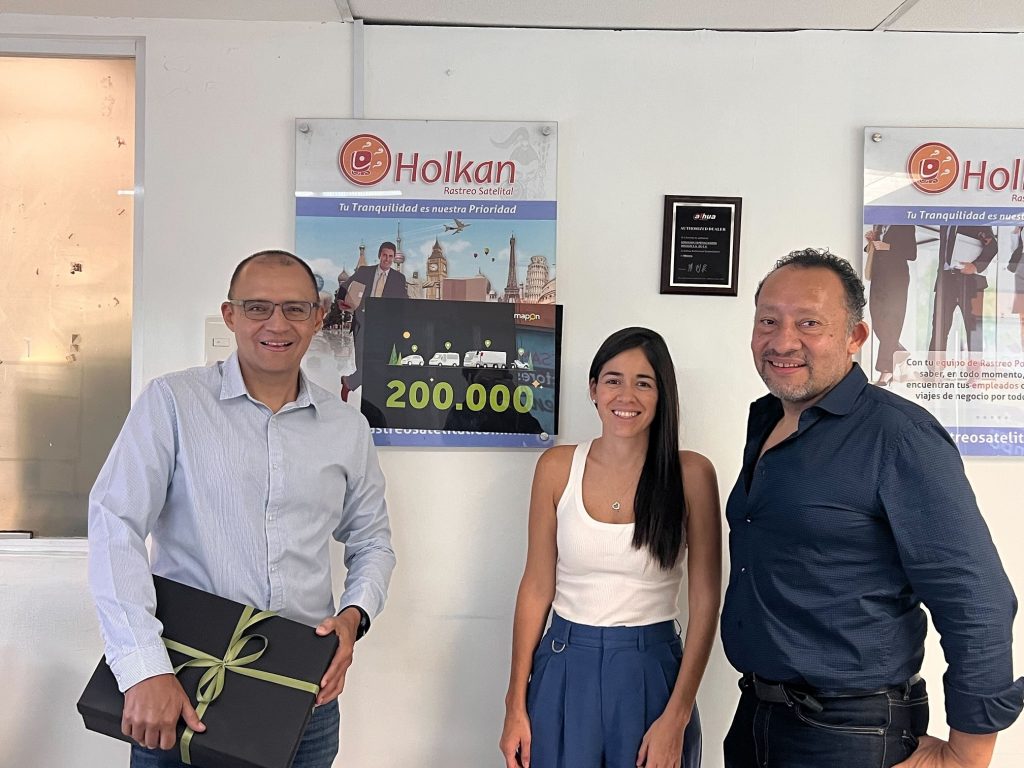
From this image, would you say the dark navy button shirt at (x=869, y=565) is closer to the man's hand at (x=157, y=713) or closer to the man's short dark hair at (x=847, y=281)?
the man's short dark hair at (x=847, y=281)

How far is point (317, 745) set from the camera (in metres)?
1.89

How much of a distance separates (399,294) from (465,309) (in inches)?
7.2

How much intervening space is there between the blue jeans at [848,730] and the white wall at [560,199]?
2.61ft

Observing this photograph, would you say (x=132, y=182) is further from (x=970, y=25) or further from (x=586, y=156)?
(x=970, y=25)

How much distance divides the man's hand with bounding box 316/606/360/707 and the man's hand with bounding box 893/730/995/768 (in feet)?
3.38

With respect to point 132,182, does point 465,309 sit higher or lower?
lower

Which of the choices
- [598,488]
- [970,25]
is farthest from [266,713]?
[970,25]

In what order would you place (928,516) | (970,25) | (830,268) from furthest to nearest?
(970,25) < (830,268) < (928,516)

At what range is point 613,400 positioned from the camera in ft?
6.66

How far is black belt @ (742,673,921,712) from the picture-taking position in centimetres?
161

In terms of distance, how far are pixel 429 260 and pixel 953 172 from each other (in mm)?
1440

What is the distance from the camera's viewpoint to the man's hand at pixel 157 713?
1.54 m

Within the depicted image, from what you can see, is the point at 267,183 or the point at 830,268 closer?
the point at 830,268

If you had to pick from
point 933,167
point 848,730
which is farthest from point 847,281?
point 933,167
